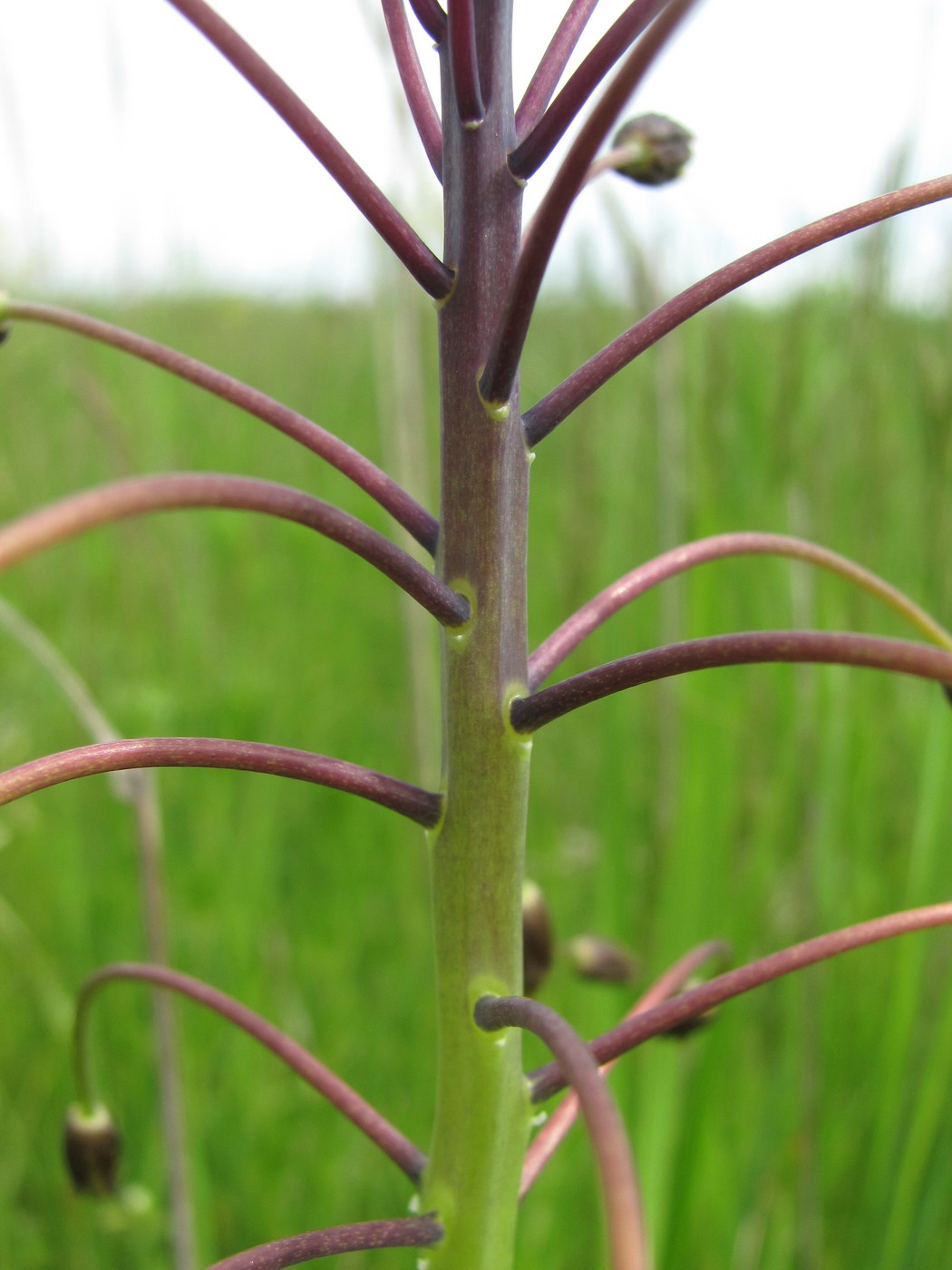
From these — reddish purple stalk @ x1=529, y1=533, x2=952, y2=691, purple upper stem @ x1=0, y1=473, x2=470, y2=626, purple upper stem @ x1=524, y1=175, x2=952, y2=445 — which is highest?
purple upper stem @ x1=524, y1=175, x2=952, y2=445

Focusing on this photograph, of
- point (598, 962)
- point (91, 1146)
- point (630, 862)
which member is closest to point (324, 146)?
point (91, 1146)

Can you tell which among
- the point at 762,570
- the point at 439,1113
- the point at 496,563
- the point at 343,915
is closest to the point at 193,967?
the point at 343,915

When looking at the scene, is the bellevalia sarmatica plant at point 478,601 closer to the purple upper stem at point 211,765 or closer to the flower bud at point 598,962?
the purple upper stem at point 211,765

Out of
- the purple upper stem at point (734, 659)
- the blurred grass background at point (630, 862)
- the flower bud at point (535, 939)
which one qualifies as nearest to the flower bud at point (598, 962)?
the blurred grass background at point (630, 862)

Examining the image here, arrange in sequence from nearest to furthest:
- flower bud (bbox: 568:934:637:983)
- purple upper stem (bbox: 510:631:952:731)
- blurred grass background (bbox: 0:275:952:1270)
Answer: purple upper stem (bbox: 510:631:952:731) → flower bud (bbox: 568:934:637:983) → blurred grass background (bbox: 0:275:952:1270)

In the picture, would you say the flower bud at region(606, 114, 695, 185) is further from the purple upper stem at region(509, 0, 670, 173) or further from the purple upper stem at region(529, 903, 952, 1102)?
the purple upper stem at region(529, 903, 952, 1102)

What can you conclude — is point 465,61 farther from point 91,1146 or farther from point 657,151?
point 91,1146

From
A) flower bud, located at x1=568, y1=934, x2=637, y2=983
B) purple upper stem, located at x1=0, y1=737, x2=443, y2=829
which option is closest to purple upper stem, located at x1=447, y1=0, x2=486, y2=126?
purple upper stem, located at x1=0, y1=737, x2=443, y2=829
